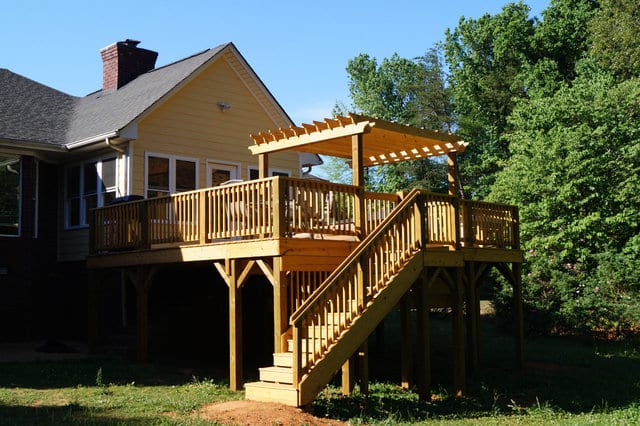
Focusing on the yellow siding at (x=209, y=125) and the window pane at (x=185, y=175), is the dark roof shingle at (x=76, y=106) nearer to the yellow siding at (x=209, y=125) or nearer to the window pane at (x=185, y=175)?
the yellow siding at (x=209, y=125)

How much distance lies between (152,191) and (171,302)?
2710 mm

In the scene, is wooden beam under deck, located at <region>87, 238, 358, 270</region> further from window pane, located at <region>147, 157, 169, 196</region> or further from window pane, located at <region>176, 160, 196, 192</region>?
window pane, located at <region>176, 160, 196, 192</region>

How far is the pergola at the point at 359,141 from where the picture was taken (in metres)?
12.9

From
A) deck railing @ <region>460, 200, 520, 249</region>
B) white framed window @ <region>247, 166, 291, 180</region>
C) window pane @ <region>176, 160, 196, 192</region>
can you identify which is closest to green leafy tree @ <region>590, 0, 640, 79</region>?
white framed window @ <region>247, 166, 291, 180</region>

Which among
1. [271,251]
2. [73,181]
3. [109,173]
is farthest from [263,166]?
[73,181]

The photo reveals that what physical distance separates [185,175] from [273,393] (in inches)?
381

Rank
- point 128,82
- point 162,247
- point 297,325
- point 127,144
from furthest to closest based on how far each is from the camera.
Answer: point 128,82 < point 127,144 < point 162,247 < point 297,325

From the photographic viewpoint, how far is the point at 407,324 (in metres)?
13.1

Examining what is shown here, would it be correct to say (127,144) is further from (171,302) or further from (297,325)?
(297,325)

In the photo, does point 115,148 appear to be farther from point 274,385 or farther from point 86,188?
point 274,385

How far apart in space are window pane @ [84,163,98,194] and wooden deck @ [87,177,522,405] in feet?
12.0

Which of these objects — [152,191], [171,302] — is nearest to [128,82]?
[152,191]

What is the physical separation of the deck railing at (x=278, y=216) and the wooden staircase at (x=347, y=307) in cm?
83

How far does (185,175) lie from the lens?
19141mm
